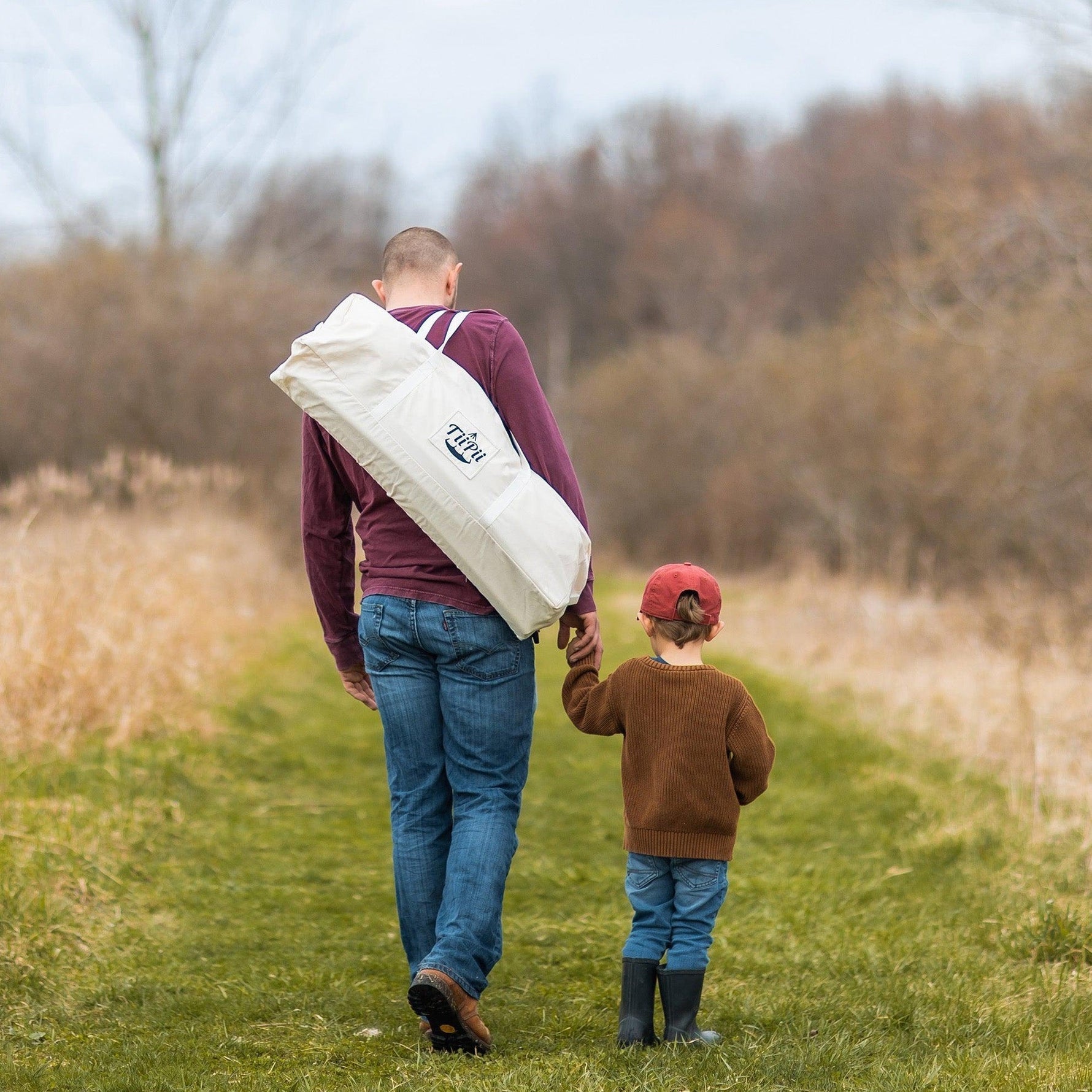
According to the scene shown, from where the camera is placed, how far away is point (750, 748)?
3.26 metres

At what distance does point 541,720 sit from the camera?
8.62 metres

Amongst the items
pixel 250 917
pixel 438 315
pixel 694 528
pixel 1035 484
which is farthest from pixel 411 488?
pixel 694 528

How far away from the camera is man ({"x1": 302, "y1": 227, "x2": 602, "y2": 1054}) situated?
332cm

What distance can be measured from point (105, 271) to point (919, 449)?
954cm

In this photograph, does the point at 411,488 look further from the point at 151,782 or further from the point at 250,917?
the point at 151,782

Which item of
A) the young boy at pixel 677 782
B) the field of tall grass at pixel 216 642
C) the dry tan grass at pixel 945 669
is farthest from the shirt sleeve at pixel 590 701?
the dry tan grass at pixel 945 669

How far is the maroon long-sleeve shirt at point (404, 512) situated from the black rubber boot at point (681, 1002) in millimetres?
922

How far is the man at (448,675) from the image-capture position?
3316 millimetres

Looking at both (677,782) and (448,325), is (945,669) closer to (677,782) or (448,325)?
(677,782)

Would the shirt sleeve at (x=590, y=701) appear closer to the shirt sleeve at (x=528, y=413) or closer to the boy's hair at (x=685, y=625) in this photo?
the boy's hair at (x=685, y=625)

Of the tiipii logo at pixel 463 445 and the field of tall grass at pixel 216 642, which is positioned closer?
the tiipii logo at pixel 463 445

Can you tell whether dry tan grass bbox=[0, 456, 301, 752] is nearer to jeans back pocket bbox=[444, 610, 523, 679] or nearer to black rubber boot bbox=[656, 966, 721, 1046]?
jeans back pocket bbox=[444, 610, 523, 679]

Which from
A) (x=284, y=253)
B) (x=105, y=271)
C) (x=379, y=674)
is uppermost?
(x=284, y=253)

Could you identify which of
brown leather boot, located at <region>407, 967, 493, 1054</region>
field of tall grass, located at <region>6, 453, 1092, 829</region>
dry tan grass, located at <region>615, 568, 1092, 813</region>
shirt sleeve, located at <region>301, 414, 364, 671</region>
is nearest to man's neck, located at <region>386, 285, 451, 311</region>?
shirt sleeve, located at <region>301, 414, 364, 671</region>
